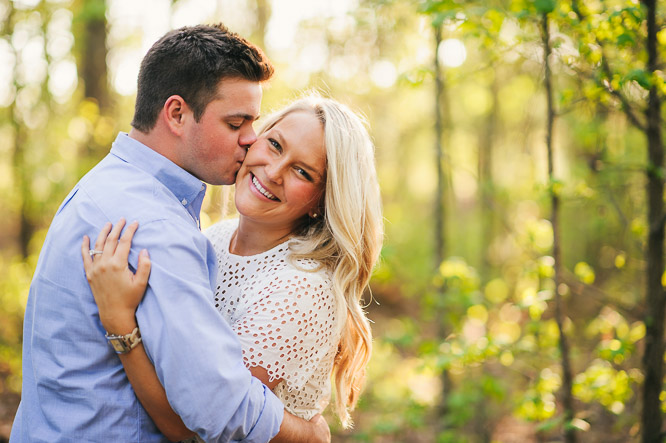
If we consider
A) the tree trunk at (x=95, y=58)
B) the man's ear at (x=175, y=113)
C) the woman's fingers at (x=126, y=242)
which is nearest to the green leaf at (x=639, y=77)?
the man's ear at (x=175, y=113)

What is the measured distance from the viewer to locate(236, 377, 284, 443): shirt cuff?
1.74 metres

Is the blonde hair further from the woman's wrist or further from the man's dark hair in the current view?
the woman's wrist

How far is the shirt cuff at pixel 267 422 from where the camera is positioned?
174cm

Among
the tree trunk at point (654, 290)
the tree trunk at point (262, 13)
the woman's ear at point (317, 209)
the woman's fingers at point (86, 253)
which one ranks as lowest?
Result: the tree trunk at point (654, 290)

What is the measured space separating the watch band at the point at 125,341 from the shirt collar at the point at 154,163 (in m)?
0.54

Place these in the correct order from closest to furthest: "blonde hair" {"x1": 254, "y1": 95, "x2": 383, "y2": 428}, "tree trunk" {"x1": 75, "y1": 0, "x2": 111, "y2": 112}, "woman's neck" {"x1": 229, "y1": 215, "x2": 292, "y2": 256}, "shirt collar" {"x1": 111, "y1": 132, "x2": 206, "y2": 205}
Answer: "shirt collar" {"x1": 111, "y1": 132, "x2": 206, "y2": 205} → "blonde hair" {"x1": 254, "y1": 95, "x2": 383, "y2": 428} → "woman's neck" {"x1": 229, "y1": 215, "x2": 292, "y2": 256} → "tree trunk" {"x1": 75, "y1": 0, "x2": 111, "y2": 112}

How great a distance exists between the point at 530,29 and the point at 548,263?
4.61 ft

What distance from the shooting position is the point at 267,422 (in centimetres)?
176

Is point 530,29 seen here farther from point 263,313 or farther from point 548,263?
point 263,313

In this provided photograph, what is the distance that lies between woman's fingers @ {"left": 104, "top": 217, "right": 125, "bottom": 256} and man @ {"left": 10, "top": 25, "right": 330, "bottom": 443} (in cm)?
5

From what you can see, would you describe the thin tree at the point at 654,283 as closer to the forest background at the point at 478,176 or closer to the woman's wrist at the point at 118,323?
the forest background at the point at 478,176

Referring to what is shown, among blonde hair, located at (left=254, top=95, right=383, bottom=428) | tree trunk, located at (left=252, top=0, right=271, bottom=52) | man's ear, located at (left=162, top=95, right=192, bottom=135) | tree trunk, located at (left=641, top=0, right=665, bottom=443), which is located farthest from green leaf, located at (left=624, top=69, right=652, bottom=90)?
tree trunk, located at (left=252, top=0, right=271, bottom=52)

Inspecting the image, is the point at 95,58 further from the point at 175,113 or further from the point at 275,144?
the point at 175,113

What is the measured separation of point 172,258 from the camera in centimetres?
167
